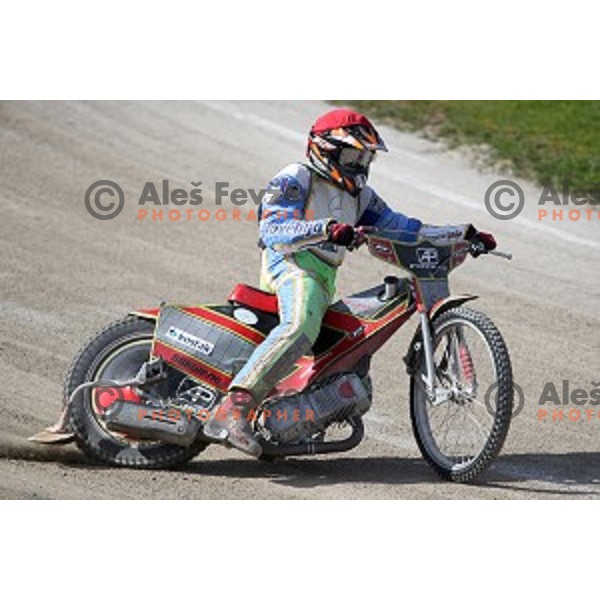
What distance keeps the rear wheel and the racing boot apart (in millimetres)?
250

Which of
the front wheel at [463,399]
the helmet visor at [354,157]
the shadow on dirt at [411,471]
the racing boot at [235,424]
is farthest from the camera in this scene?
the helmet visor at [354,157]

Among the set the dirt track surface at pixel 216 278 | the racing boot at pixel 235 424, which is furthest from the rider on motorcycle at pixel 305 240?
the dirt track surface at pixel 216 278

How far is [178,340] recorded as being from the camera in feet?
32.3

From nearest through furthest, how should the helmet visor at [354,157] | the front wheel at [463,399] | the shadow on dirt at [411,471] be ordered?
the front wheel at [463,399]
the shadow on dirt at [411,471]
the helmet visor at [354,157]

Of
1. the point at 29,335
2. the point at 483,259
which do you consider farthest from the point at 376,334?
the point at 483,259

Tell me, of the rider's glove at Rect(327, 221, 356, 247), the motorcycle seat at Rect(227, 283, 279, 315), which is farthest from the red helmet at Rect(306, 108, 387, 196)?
the motorcycle seat at Rect(227, 283, 279, 315)

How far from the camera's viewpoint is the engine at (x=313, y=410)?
9.64 metres

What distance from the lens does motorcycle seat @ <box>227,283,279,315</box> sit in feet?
32.4

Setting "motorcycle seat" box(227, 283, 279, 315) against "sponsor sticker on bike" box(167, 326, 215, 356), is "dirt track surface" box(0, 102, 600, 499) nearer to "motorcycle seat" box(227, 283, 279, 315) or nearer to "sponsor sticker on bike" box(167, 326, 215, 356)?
"sponsor sticker on bike" box(167, 326, 215, 356)

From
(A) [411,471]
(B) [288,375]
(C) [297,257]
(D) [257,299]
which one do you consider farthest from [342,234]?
(A) [411,471]

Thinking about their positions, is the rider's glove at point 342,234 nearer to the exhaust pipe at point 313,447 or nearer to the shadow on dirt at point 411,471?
the exhaust pipe at point 313,447

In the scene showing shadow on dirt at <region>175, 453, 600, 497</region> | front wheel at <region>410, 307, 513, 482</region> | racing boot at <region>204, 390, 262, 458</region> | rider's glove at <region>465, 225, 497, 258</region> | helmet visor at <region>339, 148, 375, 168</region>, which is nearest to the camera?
front wheel at <region>410, 307, 513, 482</region>

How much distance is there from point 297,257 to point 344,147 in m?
0.71

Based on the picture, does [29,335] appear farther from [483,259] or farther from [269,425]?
[483,259]
